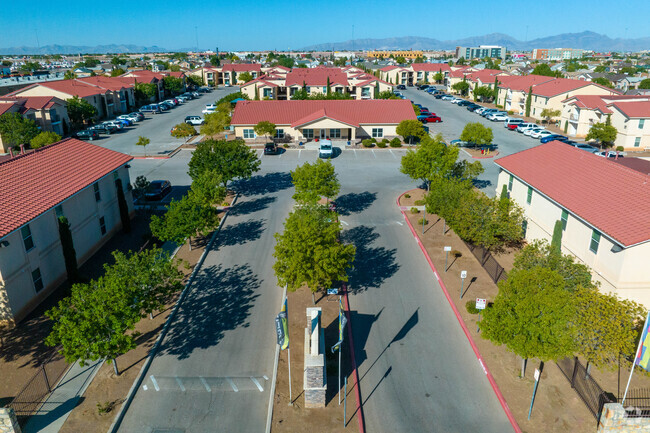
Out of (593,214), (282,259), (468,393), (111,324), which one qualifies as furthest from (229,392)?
(593,214)

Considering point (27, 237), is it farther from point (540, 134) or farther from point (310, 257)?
point (540, 134)

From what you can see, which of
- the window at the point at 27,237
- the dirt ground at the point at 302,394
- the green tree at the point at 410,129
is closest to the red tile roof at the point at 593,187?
the dirt ground at the point at 302,394

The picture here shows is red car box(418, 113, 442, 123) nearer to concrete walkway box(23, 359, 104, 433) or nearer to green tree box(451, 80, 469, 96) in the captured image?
green tree box(451, 80, 469, 96)

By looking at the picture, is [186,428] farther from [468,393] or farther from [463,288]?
[463,288]

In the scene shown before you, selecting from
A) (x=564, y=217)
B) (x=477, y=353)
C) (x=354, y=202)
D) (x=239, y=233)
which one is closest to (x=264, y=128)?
(x=354, y=202)

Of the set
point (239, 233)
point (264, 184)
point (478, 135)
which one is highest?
point (478, 135)

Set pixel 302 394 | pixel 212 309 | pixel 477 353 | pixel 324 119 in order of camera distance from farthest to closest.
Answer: pixel 324 119 → pixel 212 309 → pixel 477 353 → pixel 302 394
